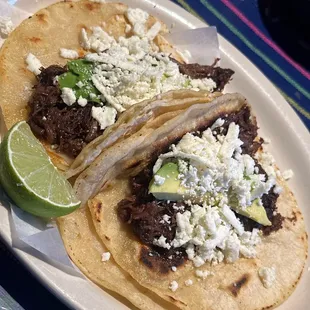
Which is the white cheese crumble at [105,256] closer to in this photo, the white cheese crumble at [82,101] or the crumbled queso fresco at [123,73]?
the crumbled queso fresco at [123,73]

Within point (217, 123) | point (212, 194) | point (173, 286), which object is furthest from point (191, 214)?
point (217, 123)

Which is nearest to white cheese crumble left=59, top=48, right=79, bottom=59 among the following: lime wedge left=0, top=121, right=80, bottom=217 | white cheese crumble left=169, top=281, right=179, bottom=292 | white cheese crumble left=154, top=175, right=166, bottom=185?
lime wedge left=0, top=121, right=80, bottom=217

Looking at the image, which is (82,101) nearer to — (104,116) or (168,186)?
(104,116)

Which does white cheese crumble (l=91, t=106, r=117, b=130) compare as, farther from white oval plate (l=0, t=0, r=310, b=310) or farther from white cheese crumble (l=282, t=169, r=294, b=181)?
white cheese crumble (l=282, t=169, r=294, b=181)

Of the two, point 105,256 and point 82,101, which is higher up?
point 82,101

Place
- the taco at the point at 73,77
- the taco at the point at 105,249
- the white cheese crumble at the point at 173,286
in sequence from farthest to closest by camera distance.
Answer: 1. the taco at the point at 73,77
2. the white cheese crumble at the point at 173,286
3. the taco at the point at 105,249

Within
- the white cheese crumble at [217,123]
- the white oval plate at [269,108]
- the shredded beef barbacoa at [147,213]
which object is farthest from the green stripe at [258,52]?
the shredded beef barbacoa at [147,213]
